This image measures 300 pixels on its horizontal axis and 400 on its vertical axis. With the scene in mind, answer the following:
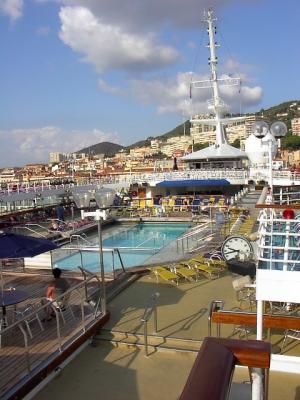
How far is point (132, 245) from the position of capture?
1897cm

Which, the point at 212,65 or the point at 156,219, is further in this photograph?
the point at 212,65

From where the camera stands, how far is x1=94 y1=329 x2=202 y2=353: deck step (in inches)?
255

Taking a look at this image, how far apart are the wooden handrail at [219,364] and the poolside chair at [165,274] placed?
7.91 m

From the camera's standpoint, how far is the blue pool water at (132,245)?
47.7 ft

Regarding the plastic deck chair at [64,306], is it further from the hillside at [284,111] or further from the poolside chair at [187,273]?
the hillside at [284,111]

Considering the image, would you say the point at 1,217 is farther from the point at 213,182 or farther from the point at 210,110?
the point at 210,110

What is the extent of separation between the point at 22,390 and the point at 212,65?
34.1m

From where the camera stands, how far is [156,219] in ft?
78.1

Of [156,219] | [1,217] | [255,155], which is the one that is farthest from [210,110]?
[1,217]

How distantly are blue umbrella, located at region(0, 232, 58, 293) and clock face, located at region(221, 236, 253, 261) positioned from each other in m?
4.71

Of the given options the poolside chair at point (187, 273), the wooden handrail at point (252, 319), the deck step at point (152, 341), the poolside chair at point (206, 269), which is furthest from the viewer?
the poolside chair at point (206, 269)

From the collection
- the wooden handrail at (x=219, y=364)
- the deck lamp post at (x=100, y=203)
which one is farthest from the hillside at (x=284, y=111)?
the wooden handrail at (x=219, y=364)

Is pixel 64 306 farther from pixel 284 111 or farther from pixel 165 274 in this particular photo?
pixel 284 111

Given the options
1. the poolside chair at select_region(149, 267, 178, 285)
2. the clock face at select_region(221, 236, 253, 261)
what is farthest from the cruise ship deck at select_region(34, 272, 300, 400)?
the clock face at select_region(221, 236, 253, 261)
